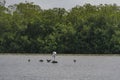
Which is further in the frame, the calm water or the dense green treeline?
the dense green treeline

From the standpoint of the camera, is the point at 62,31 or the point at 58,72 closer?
the point at 58,72

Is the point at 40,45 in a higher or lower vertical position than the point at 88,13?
lower

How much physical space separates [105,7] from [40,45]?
2022cm

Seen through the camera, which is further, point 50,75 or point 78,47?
point 78,47

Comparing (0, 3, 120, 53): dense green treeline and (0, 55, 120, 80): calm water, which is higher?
(0, 3, 120, 53): dense green treeline

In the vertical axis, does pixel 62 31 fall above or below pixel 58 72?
above

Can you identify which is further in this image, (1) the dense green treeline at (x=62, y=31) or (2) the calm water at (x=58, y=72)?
(1) the dense green treeline at (x=62, y=31)

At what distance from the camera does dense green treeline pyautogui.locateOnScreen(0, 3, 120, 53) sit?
95562mm

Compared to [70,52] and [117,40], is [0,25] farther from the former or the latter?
[117,40]

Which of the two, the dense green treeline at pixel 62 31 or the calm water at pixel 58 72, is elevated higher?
the dense green treeline at pixel 62 31

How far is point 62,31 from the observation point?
99.7m

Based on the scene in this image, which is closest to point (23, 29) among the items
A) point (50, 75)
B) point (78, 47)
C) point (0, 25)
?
point (0, 25)

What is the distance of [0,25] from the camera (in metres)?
102

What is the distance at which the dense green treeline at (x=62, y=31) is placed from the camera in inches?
3762
